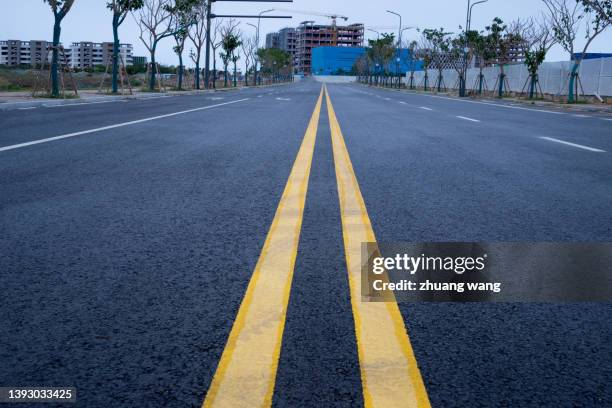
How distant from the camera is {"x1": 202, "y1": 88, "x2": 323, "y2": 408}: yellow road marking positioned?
1.96 metres

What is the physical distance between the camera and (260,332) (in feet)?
8.02

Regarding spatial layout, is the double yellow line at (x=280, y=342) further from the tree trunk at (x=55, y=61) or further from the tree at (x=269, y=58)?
the tree at (x=269, y=58)

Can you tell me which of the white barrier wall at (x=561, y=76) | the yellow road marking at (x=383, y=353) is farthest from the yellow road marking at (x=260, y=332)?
the white barrier wall at (x=561, y=76)

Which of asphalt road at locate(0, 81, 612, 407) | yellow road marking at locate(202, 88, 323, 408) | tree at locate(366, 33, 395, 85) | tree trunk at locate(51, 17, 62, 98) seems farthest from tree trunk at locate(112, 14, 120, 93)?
tree at locate(366, 33, 395, 85)

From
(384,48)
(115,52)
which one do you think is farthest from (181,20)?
(384,48)

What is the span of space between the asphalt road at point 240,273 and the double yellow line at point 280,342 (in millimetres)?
39

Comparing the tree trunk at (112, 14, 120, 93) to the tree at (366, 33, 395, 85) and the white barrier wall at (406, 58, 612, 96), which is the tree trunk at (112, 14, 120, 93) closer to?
the white barrier wall at (406, 58, 612, 96)

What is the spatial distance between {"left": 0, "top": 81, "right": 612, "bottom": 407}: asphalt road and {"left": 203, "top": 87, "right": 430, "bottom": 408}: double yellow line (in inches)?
1.5

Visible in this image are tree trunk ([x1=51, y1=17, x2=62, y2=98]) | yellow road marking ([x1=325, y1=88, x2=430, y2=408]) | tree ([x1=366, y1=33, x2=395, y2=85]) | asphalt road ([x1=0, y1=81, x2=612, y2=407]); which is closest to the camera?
yellow road marking ([x1=325, y1=88, x2=430, y2=408])

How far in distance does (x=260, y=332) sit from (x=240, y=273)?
78 centimetres

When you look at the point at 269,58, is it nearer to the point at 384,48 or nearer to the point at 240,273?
the point at 384,48

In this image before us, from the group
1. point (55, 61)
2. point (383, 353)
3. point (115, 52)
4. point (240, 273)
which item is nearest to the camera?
point (383, 353)

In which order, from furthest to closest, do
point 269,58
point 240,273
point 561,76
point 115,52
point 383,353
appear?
point 269,58, point 561,76, point 115,52, point 240,273, point 383,353

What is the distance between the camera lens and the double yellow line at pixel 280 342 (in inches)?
77.3
